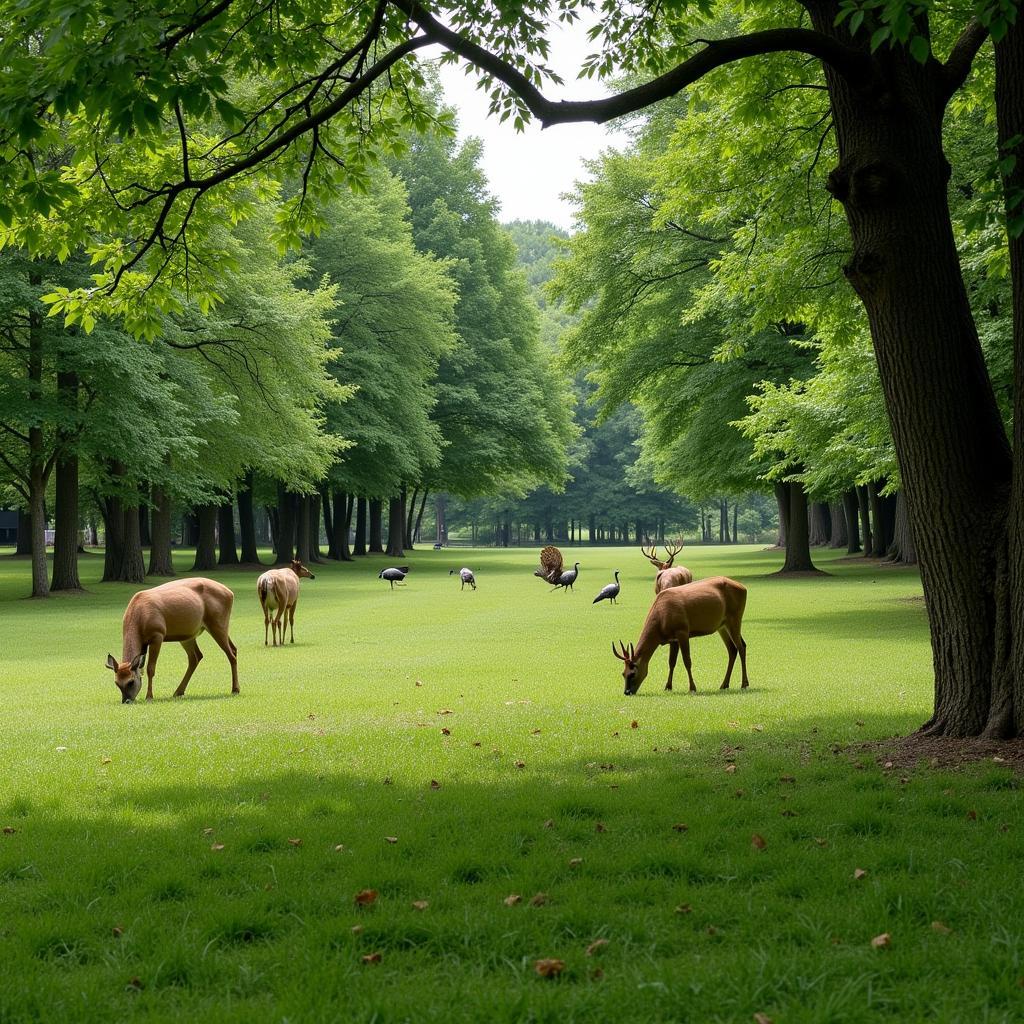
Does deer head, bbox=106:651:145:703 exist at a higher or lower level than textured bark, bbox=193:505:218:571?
lower

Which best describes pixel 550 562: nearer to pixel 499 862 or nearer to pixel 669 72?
pixel 669 72

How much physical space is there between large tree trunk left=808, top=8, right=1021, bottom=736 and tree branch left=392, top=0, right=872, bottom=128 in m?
0.43

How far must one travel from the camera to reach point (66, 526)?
106ft

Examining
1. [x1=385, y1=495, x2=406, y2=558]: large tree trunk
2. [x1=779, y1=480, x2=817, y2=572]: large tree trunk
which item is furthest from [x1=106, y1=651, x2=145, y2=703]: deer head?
[x1=385, y1=495, x2=406, y2=558]: large tree trunk

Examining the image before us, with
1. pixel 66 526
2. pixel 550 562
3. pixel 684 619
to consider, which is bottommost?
pixel 550 562

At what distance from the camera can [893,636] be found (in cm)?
1864

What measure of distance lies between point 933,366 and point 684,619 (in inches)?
209

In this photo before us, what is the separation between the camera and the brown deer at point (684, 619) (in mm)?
12672

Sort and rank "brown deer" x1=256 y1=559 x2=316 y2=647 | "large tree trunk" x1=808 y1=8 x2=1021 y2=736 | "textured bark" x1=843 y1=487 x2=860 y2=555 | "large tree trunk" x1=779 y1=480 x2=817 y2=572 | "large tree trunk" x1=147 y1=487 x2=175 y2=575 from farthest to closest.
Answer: "textured bark" x1=843 y1=487 x2=860 y2=555
"large tree trunk" x1=147 y1=487 x2=175 y2=575
"large tree trunk" x1=779 y1=480 x2=817 y2=572
"brown deer" x1=256 y1=559 x2=316 y2=647
"large tree trunk" x1=808 y1=8 x2=1021 y2=736

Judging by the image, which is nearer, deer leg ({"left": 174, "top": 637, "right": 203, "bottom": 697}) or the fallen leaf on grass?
the fallen leaf on grass

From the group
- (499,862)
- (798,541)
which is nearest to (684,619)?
(499,862)

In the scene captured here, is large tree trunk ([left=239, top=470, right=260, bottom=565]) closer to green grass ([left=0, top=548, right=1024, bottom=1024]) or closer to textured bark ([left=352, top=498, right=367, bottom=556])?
textured bark ([left=352, top=498, right=367, bottom=556])

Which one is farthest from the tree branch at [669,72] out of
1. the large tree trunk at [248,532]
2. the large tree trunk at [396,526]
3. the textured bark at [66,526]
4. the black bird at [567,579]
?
the large tree trunk at [396,526]

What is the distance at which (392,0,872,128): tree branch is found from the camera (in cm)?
743
